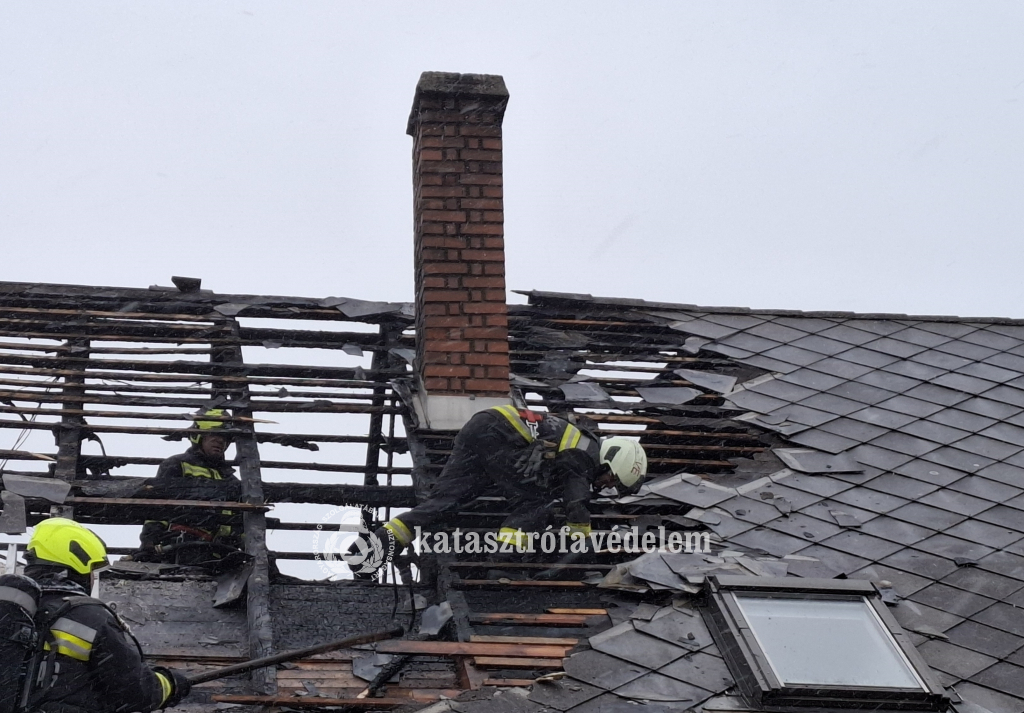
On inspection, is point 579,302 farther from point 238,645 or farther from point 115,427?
point 238,645

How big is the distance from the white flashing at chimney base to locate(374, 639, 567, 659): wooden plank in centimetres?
248

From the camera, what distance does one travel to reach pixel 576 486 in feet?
23.6

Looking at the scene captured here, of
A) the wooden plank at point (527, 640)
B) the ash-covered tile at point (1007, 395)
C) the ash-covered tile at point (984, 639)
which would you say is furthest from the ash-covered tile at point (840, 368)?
the wooden plank at point (527, 640)

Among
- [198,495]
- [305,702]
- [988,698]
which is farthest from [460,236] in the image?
[988,698]

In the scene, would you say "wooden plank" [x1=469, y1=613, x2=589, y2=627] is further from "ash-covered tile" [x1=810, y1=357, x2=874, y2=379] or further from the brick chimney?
"ash-covered tile" [x1=810, y1=357, x2=874, y2=379]

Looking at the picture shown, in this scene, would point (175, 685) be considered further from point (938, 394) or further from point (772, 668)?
point (938, 394)

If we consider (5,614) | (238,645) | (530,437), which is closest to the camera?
(5,614)

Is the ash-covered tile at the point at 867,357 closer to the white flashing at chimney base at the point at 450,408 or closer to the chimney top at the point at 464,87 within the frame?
the white flashing at chimney base at the point at 450,408

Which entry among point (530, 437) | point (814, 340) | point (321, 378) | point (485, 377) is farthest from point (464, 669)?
point (814, 340)

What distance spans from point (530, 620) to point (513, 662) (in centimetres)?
52

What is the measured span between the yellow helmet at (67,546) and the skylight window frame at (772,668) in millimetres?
2956

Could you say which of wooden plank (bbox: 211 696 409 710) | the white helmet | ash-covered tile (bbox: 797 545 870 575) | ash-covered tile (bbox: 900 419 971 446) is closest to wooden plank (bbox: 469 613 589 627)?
wooden plank (bbox: 211 696 409 710)

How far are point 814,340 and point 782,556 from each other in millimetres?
3550

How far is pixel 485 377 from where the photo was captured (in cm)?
853
